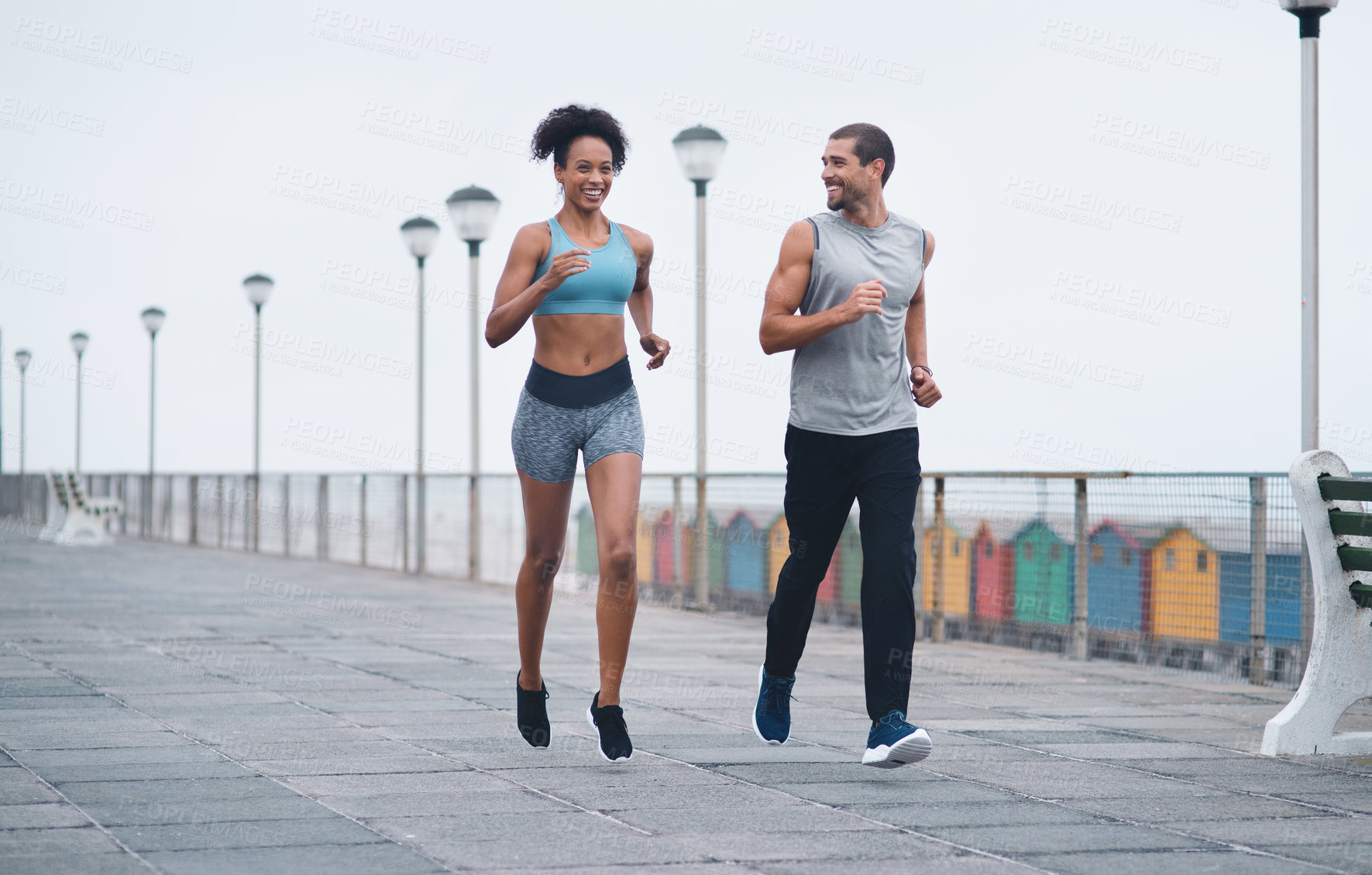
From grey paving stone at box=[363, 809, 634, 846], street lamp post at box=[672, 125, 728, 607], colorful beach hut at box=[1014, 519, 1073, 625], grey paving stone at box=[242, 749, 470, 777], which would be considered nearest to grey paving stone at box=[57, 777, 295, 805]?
grey paving stone at box=[242, 749, 470, 777]

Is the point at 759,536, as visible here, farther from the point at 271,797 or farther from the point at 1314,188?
the point at 271,797

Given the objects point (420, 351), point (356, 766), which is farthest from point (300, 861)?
point (420, 351)

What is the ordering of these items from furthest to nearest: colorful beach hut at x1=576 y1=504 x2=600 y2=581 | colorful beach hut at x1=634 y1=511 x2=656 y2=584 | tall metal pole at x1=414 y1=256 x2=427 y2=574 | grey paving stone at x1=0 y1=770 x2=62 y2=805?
tall metal pole at x1=414 y1=256 x2=427 y2=574 → colorful beach hut at x1=576 y1=504 x2=600 y2=581 → colorful beach hut at x1=634 y1=511 x2=656 y2=584 → grey paving stone at x1=0 y1=770 x2=62 y2=805

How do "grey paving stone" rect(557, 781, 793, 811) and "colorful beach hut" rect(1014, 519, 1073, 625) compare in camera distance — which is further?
"colorful beach hut" rect(1014, 519, 1073, 625)

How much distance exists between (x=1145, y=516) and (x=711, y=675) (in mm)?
2609

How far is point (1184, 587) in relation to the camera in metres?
8.59

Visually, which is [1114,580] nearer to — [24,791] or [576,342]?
[576,342]

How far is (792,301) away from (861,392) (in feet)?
1.14

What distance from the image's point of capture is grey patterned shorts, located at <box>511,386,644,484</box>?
16.5 ft

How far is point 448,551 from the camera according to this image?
17969mm

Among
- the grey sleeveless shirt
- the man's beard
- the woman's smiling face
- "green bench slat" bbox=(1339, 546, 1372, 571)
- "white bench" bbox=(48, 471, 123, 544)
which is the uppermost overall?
the woman's smiling face

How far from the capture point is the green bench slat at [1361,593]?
546 centimetres

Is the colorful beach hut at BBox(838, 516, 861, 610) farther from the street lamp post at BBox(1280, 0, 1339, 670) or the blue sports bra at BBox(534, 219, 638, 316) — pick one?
the blue sports bra at BBox(534, 219, 638, 316)

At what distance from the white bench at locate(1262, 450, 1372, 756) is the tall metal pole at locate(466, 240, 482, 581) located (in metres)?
12.5
